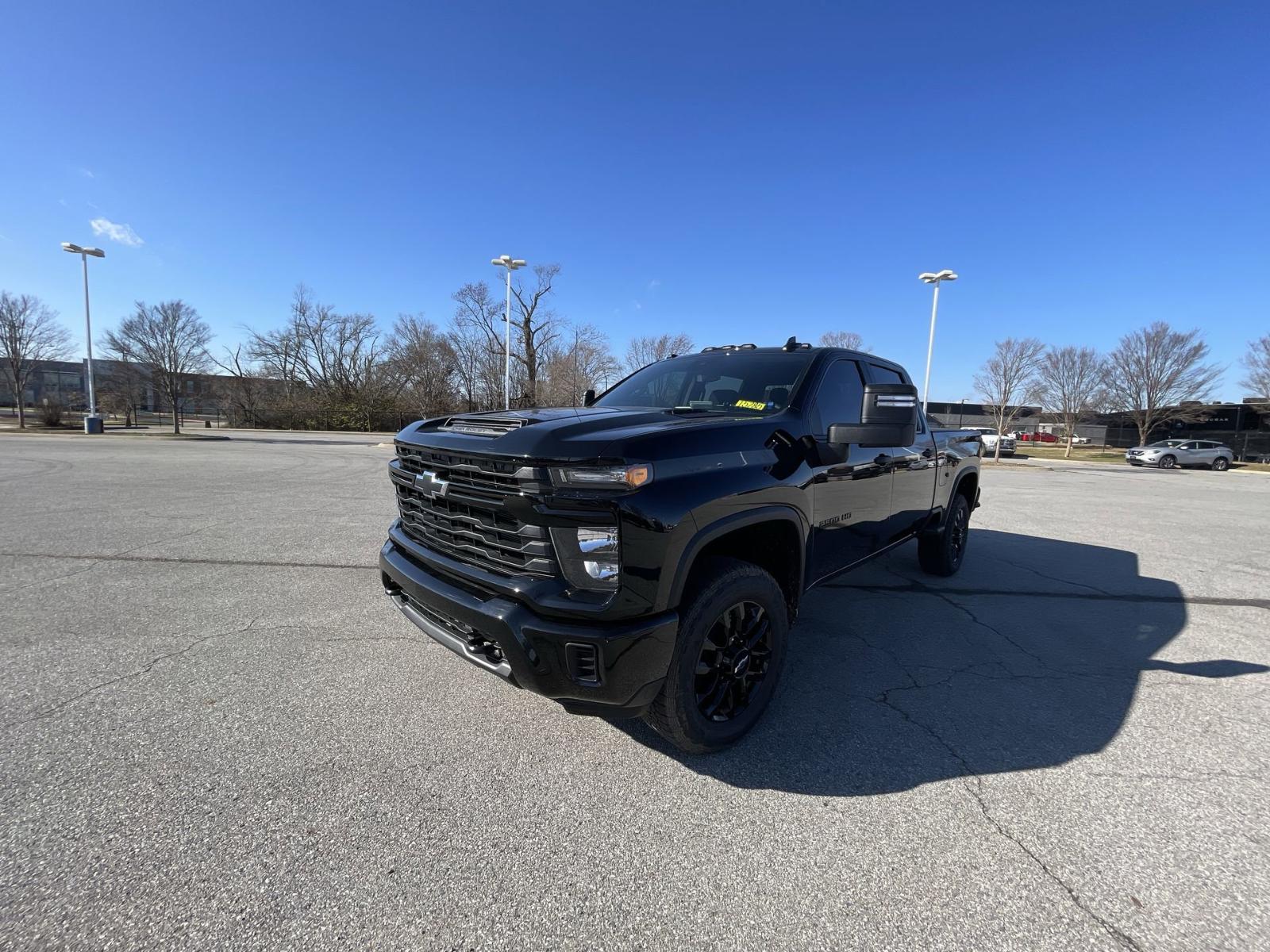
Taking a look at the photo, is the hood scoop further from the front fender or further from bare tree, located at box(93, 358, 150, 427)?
bare tree, located at box(93, 358, 150, 427)

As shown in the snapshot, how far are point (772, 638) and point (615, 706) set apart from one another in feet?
2.96

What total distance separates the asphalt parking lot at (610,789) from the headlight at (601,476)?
49.7 inches

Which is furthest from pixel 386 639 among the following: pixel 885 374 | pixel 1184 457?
pixel 1184 457

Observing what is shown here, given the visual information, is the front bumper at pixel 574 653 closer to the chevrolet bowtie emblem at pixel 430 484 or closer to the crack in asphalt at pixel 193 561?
the chevrolet bowtie emblem at pixel 430 484

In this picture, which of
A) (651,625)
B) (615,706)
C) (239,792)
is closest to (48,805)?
(239,792)

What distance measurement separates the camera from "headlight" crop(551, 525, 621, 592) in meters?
2.05

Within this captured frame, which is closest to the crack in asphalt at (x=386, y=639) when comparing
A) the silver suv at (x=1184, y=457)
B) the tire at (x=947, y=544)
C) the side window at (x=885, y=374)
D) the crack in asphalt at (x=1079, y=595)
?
the crack in asphalt at (x=1079, y=595)

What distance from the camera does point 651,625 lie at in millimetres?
2068

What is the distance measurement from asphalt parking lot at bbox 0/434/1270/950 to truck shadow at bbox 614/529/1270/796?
21 millimetres

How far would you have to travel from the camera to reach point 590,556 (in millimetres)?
2072

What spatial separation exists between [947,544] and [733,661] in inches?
150

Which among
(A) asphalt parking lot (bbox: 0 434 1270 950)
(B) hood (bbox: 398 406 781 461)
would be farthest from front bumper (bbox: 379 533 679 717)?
(B) hood (bbox: 398 406 781 461)

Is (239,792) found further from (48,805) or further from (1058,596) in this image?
(1058,596)

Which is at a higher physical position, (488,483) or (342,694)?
(488,483)
